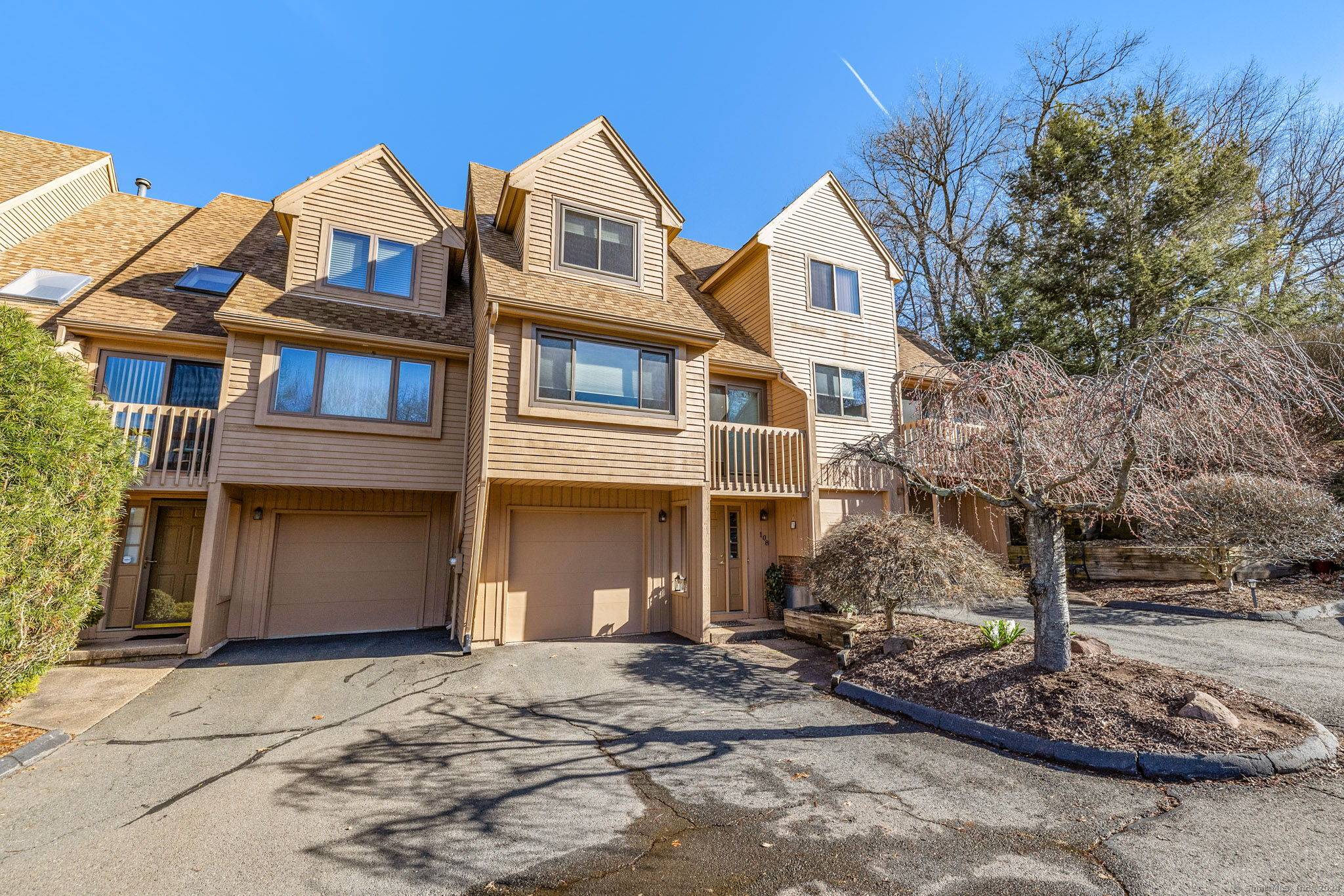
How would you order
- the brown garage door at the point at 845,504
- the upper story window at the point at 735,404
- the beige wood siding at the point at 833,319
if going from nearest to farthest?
1. the upper story window at the point at 735,404
2. the brown garage door at the point at 845,504
3. the beige wood siding at the point at 833,319

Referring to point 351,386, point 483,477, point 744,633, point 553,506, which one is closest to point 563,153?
point 351,386

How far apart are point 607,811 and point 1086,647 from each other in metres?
5.90

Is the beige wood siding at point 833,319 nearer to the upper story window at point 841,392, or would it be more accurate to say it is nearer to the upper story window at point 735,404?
the upper story window at point 841,392

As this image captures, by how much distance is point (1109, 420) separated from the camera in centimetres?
555

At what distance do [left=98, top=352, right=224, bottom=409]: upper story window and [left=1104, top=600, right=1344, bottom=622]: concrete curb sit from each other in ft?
55.1

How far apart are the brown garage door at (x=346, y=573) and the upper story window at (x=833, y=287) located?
10.1 m

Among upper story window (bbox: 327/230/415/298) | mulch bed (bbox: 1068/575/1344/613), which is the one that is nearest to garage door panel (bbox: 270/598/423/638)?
upper story window (bbox: 327/230/415/298)

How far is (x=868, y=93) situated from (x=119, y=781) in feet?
93.3

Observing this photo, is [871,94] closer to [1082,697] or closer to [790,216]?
[790,216]

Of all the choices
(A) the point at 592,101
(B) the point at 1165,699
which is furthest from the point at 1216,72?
(B) the point at 1165,699

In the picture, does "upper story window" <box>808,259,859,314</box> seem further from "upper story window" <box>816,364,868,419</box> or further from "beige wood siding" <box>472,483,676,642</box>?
"beige wood siding" <box>472,483,676,642</box>

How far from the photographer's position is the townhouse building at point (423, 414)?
8711 mm

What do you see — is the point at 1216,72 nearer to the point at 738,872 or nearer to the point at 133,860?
the point at 738,872

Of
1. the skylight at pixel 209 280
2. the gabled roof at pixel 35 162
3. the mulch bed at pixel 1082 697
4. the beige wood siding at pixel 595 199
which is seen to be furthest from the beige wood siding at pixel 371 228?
the mulch bed at pixel 1082 697
